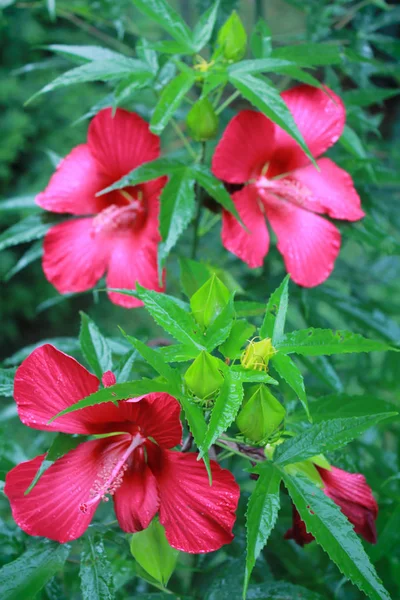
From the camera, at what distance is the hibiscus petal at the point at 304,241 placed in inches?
29.9

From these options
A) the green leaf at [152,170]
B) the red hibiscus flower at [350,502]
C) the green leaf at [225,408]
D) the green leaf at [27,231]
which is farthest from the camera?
the green leaf at [27,231]

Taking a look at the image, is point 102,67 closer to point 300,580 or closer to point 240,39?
point 240,39

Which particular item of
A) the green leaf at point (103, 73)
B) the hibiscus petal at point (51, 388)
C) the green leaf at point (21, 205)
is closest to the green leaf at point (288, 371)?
the hibiscus petal at point (51, 388)

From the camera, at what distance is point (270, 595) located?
671 mm

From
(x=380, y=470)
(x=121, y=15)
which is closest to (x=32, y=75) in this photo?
(x=121, y=15)

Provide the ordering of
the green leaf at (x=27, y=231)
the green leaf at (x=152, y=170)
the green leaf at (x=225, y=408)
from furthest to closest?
1. the green leaf at (x=27, y=231)
2. the green leaf at (x=152, y=170)
3. the green leaf at (x=225, y=408)

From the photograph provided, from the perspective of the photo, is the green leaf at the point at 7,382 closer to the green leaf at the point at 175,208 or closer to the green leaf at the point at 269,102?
the green leaf at the point at 175,208

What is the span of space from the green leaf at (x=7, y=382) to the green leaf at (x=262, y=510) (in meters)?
0.24

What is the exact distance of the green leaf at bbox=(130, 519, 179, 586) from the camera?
0.57m

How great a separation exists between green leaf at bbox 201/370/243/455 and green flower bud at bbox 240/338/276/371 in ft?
0.07

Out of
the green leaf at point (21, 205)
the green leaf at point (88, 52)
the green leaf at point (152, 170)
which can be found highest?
the green leaf at point (88, 52)

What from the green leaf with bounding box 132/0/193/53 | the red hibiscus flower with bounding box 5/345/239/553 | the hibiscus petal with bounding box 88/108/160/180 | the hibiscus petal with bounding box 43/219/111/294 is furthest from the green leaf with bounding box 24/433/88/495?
the green leaf with bounding box 132/0/193/53

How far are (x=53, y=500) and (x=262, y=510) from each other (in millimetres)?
184

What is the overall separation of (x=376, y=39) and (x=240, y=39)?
0.44 meters
